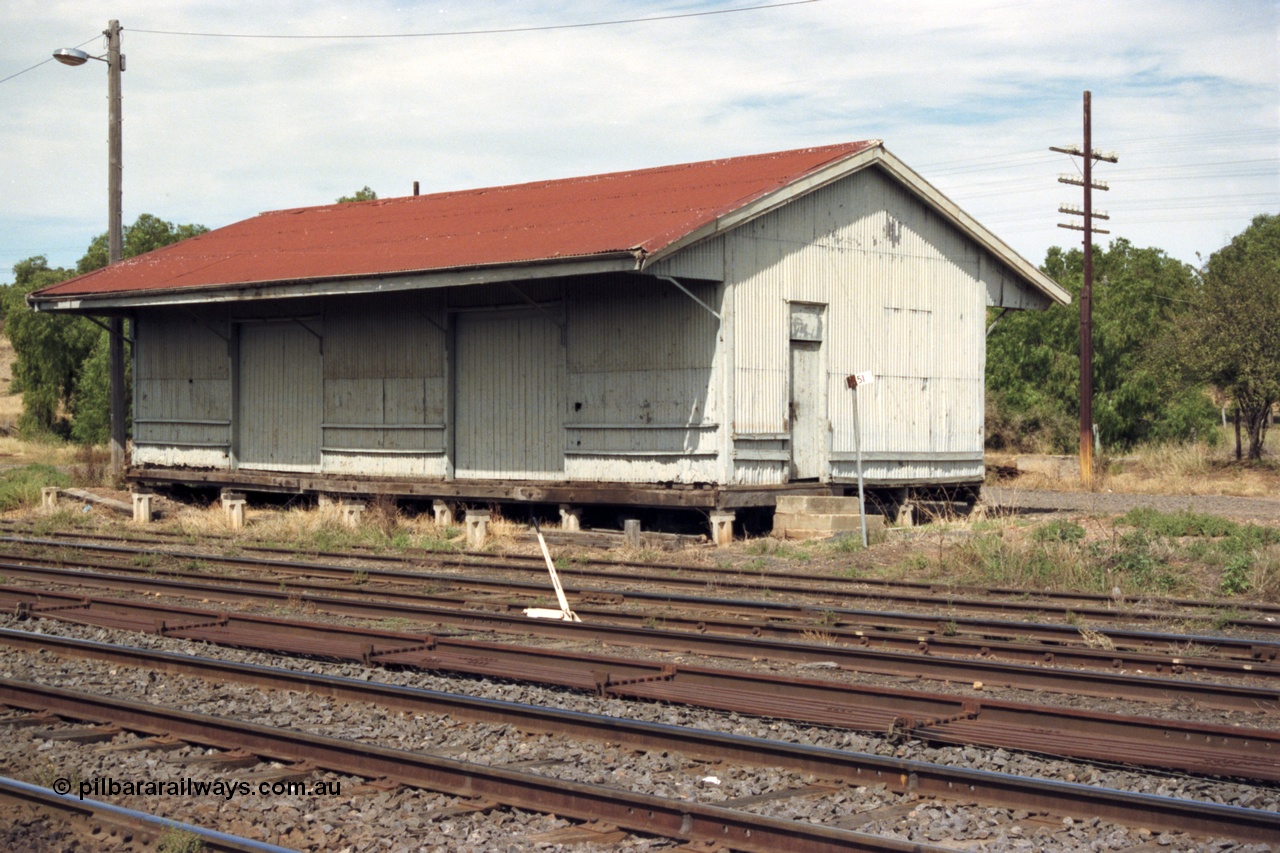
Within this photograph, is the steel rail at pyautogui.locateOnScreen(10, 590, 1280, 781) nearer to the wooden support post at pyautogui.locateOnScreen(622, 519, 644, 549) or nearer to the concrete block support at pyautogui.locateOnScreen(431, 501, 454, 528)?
the wooden support post at pyautogui.locateOnScreen(622, 519, 644, 549)

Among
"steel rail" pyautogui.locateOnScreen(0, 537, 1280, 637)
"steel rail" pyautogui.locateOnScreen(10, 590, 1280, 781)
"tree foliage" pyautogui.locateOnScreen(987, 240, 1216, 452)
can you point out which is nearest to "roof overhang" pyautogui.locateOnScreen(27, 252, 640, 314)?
"steel rail" pyautogui.locateOnScreen(0, 537, 1280, 637)

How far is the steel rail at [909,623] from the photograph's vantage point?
10.2 m

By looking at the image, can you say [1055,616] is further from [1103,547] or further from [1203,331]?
[1203,331]

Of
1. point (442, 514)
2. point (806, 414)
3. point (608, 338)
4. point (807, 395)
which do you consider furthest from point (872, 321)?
point (442, 514)

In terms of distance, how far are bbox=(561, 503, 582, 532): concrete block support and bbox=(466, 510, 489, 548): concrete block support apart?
4.10 feet

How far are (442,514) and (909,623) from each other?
1115 centimetres

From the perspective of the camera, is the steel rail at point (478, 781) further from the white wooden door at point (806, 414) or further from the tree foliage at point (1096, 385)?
the tree foliage at point (1096, 385)

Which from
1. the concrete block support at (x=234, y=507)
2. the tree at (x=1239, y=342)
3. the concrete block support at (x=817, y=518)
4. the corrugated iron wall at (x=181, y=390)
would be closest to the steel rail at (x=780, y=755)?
the concrete block support at (x=817, y=518)

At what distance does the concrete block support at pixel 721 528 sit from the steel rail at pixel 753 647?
6.08 metres

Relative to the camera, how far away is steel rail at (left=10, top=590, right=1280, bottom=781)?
6.97m

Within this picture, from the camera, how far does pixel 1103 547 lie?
51.6ft

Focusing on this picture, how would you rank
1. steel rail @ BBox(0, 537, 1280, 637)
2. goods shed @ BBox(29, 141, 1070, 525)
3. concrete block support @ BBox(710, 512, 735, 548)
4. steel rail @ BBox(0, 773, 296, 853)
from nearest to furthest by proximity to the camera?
steel rail @ BBox(0, 773, 296, 853), steel rail @ BBox(0, 537, 1280, 637), concrete block support @ BBox(710, 512, 735, 548), goods shed @ BBox(29, 141, 1070, 525)

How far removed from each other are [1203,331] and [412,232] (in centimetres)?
1985

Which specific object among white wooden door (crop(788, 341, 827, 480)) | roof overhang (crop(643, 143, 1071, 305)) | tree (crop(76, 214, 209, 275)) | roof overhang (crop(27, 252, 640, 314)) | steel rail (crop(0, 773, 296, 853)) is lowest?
steel rail (crop(0, 773, 296, 853))
